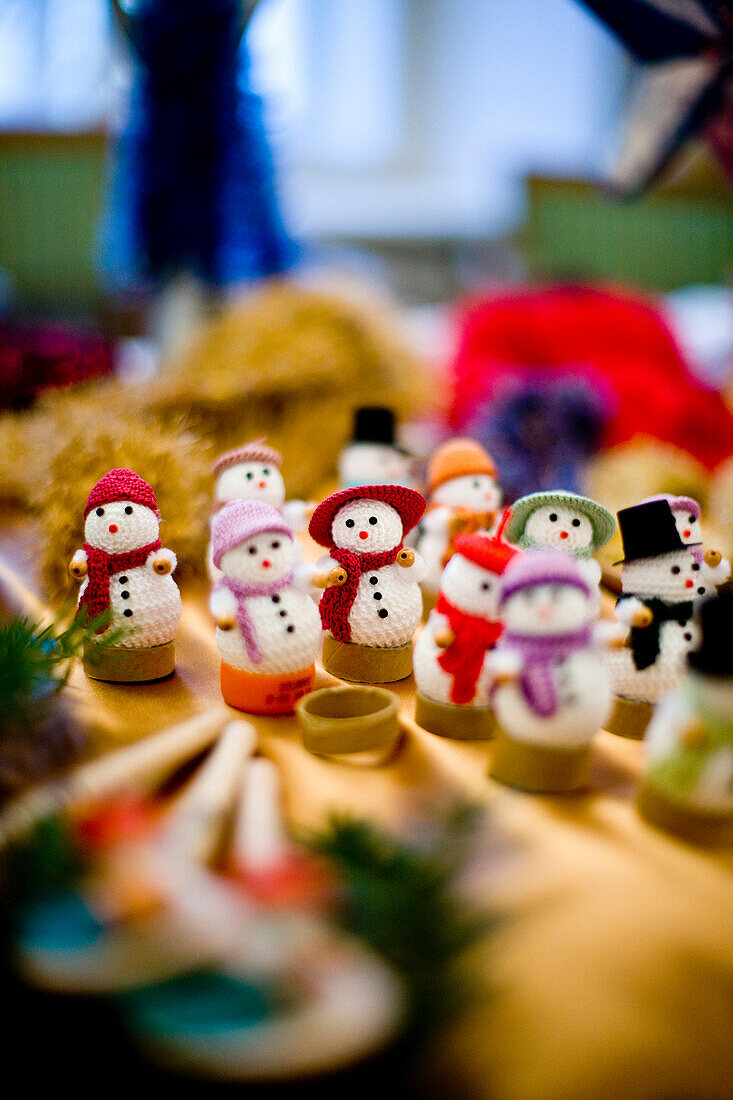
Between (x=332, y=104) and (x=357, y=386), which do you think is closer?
(x=357, y=386)

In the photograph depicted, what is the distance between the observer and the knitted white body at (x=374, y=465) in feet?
3.46

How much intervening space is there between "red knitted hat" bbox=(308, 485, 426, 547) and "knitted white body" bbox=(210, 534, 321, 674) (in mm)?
60

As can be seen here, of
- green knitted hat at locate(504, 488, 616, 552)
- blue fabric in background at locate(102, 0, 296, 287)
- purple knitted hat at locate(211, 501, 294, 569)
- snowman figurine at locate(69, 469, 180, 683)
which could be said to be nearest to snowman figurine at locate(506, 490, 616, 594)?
green knitted hat at locate(504, 488, 616, 552)

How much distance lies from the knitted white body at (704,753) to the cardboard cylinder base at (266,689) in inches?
11.8

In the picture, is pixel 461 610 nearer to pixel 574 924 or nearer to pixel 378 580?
pixel 378 580

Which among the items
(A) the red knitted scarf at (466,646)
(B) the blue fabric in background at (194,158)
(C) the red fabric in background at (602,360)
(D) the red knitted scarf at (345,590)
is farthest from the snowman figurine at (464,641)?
(B) the blue fabric in background at (194,158)

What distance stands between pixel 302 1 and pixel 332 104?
444mm

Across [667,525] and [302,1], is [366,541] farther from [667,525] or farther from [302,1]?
[302,1]

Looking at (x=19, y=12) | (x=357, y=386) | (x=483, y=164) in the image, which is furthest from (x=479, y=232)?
(x=357, y=386)

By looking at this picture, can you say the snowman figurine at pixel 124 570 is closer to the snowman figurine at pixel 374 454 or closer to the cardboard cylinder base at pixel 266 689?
the cardboard cylinder base at pixel 266 689

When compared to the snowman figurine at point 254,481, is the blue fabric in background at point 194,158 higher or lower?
higher

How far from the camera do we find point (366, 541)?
0.73m

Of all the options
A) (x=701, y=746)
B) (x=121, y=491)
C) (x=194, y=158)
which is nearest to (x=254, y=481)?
(x=121, y=491)

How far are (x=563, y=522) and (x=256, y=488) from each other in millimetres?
343
